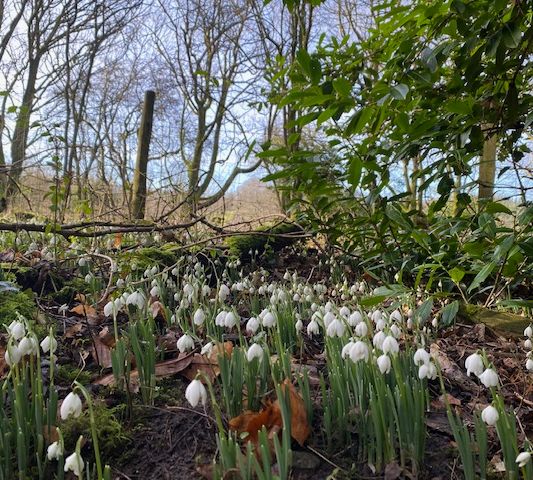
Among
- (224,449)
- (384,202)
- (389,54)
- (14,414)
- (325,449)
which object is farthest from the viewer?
(384,202)

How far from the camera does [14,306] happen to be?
250 centimetres

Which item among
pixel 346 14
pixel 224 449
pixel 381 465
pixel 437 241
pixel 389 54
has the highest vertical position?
pixel 346 14

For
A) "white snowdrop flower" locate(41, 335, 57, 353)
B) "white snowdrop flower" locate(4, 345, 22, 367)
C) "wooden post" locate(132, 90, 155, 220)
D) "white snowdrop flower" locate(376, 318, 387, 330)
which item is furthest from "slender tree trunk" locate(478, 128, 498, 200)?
"wooden post" locate(132, 90, 155, 220)

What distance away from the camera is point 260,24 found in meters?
8.99

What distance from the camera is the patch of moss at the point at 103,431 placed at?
1519mm

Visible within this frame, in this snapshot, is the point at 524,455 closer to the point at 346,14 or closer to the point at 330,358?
the point at 330,358

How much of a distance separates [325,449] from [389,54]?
1.83 m

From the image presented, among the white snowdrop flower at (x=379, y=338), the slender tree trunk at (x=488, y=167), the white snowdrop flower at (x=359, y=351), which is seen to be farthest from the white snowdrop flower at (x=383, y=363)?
the slender tree trunk at (x=488, y=167)

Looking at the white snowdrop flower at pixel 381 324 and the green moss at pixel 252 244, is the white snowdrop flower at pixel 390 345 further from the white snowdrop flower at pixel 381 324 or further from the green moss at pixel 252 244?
the green moss at pixel 252 244

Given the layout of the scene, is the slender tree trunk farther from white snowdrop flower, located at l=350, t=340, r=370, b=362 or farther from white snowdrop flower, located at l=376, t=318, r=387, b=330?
white snowdrop flower, located at l=350, t=340, r=370, b=362

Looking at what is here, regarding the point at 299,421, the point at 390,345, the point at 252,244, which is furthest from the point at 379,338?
the point at 252,244

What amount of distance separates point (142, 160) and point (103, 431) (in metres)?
5.77

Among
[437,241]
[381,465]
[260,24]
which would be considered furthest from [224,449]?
[260,24]

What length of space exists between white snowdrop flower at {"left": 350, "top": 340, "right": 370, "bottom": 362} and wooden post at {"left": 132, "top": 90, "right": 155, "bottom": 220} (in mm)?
5019
